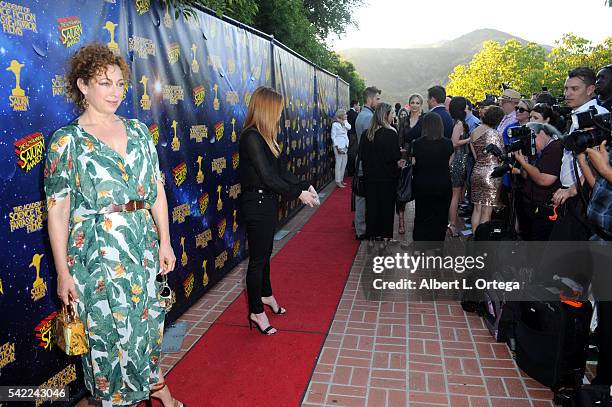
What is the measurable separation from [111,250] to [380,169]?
12.9 ft

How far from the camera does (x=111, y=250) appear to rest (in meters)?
2.48

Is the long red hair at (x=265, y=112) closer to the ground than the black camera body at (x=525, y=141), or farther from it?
farther from it

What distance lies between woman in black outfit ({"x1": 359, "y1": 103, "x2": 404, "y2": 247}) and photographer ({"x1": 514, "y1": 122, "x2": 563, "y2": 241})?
163 centimetres

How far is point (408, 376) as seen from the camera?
11.5 feet

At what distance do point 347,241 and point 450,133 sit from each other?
2394 millimetres

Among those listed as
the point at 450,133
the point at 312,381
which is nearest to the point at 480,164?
the point at 450,133

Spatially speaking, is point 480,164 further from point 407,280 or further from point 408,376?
point 408,376

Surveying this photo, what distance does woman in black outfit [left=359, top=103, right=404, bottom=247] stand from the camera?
5.70m

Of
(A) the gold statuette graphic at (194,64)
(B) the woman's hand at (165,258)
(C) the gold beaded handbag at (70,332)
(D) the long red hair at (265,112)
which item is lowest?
(C) the gold beaded handbag at (70,332)

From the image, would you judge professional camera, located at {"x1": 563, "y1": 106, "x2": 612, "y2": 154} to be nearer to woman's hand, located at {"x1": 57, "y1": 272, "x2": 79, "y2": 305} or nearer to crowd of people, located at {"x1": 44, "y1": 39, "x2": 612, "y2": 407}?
crowd of people, located at {"x1": 44, "y1": 39, "x2": 612, "y2": 407}

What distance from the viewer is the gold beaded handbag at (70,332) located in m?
2.38

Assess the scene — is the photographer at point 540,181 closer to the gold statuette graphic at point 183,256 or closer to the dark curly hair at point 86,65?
the gold statuette graphic at point 183,256

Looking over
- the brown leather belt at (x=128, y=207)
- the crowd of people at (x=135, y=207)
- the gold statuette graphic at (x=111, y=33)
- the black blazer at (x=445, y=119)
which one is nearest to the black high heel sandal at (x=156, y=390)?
the crowd of people at (x=135, y=207)

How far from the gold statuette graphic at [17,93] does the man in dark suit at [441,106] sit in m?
5.84
